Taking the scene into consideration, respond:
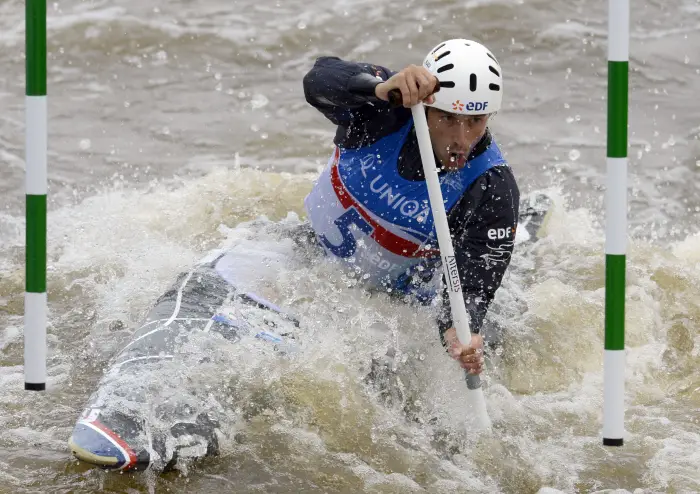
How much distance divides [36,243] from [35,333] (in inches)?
11.7

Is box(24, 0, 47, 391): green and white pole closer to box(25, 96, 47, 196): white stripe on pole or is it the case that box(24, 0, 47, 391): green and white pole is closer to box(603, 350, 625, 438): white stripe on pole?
box(25, 96, 47, 196): white stripe on pole

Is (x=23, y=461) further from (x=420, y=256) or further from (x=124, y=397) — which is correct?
(x=420, y=256)

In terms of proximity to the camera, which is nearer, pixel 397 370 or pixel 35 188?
pixel 35 188

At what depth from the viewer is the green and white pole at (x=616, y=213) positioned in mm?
3398

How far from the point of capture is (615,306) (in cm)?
353

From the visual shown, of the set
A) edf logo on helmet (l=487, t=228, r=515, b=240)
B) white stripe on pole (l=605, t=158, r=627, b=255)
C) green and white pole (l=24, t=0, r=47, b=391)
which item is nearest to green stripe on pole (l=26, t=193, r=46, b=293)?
green and white pole (l=24, t=0, r=47, b=391)

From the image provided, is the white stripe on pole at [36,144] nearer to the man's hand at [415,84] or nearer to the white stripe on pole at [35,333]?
the white stripe on pole at [35,333]

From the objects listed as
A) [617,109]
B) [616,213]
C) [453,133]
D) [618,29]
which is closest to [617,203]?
[616,213]

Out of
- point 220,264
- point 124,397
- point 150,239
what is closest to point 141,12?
point 150,239

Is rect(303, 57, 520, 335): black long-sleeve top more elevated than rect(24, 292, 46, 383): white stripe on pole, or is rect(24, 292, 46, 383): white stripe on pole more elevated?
rect(303, 57, 520, 335): black long-sleeve top

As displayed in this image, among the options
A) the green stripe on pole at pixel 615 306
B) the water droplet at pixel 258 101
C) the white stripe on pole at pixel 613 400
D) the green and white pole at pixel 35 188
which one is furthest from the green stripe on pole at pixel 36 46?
the water droplet at pixel 258 101

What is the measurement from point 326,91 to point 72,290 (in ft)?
7.45

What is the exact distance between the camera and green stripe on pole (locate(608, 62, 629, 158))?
3409 mm

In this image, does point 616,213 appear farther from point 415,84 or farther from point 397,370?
point 397,370
